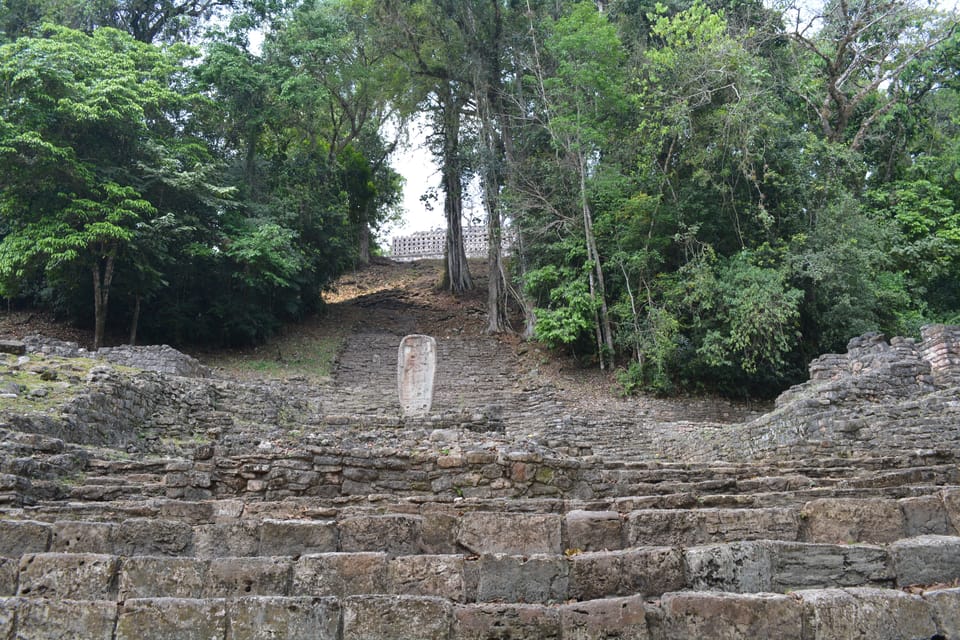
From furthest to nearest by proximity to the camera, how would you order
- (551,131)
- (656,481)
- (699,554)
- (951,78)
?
(951,78), (551,131), (656,481), (699,554)

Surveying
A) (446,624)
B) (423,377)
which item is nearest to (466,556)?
(446,624)

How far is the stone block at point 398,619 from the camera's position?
13.5 ft

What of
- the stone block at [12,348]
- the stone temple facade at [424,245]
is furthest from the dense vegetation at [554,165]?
the stone temple facade at [424,245]

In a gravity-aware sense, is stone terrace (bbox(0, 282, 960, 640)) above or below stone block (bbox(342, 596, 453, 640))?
above

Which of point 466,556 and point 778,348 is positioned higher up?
point 778,348

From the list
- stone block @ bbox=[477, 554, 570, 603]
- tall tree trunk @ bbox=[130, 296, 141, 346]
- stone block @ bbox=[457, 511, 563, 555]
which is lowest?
stone block @ bbox=[477, 554, 570, 603]

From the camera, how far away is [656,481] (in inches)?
290

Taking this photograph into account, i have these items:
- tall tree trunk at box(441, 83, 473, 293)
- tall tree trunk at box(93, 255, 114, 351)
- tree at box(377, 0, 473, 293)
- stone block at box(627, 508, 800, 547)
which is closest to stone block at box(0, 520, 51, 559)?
stone block at box(627, 508, 800, 547)

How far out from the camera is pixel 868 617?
3.98 m

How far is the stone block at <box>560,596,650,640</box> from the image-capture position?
4.03m

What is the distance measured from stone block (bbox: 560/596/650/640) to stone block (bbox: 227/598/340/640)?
1.15 m

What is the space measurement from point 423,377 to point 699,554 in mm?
7849

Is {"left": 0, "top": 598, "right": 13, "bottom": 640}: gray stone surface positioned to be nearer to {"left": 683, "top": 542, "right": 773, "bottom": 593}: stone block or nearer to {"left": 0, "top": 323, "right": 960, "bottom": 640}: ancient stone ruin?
{"left": 0, "top": 323, "right": 960, "bottom": 640}: ancient stone ruin

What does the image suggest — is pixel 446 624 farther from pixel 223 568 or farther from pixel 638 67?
pixel 638 67
